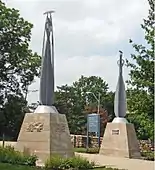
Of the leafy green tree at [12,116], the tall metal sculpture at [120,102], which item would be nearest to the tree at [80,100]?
the leafy green tree at [12,116]

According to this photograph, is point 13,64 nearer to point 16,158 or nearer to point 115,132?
point 115,132

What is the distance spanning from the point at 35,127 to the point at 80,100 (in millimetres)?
48048

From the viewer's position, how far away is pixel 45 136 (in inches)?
613

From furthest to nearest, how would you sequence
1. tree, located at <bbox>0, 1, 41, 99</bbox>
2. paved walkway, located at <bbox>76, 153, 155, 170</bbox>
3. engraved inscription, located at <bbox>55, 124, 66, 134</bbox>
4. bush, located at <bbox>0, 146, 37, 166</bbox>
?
tree, located at <bbox>0, 1, 41, 99</bbox>, engraved inscription, located at <bbox>55, 124, 66, 134</bbox>, paved walkway, located at <bbox>76, 153, 155, 170</bbox>, bush, located at <bbox>0, 146, 37, 166</bbox>

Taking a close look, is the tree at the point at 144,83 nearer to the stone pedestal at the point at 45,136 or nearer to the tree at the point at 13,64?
the stone pedestal at the point at 45,136

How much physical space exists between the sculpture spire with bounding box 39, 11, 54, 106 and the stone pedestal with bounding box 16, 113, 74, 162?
827mm

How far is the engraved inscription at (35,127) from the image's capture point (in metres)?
15.8

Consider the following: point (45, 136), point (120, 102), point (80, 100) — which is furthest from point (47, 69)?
point (80, 100)

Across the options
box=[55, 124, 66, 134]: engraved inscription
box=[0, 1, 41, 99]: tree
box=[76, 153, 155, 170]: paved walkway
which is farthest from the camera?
box=[0, 1, 41, 99]: tree

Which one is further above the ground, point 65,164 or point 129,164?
point 65,164

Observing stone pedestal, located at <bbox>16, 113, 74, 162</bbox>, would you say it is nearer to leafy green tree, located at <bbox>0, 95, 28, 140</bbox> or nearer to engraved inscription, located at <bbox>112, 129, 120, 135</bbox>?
engraved inscription, located at <bbox>112, 129, 120, 135</bbox>

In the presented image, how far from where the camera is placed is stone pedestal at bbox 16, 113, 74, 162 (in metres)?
15.4

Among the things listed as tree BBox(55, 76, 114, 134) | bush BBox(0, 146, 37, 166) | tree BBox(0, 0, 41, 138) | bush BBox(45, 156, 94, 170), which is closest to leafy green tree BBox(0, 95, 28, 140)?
tree BBox(0, 0, 41, 138)

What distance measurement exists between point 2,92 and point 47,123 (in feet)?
70.2
